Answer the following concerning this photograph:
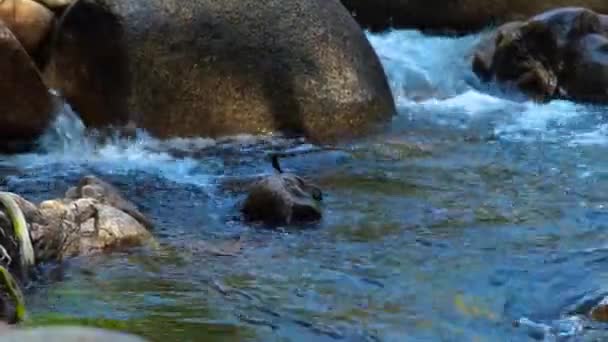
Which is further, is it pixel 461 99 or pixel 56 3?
pixel 461 99

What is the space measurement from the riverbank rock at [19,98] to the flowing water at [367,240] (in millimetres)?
155

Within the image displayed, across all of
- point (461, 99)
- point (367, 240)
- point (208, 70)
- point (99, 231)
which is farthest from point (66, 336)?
point (461, 99)

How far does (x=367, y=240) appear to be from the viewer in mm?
6113

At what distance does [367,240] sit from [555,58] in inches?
226

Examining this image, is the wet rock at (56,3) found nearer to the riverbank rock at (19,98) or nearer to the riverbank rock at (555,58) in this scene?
the riverbank rock at (19,98)

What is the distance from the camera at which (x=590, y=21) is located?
448 inches

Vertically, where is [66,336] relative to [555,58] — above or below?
above

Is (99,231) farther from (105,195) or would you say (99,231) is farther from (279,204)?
(279,204)

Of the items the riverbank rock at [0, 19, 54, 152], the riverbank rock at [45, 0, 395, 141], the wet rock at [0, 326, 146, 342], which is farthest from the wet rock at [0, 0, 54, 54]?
the wet rock at [0, 326, 146, 342]

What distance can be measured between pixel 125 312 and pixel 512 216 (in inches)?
105

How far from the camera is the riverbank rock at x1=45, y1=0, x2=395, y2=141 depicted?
8.84m

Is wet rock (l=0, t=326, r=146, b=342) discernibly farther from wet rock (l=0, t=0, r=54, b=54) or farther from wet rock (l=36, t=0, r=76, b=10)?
wet rock (l=36, t=0, r=76, b=10)

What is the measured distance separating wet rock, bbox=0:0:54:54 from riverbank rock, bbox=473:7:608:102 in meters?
4.61

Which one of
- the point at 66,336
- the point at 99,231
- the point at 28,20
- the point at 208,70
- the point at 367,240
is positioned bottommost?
the point at 367,240
